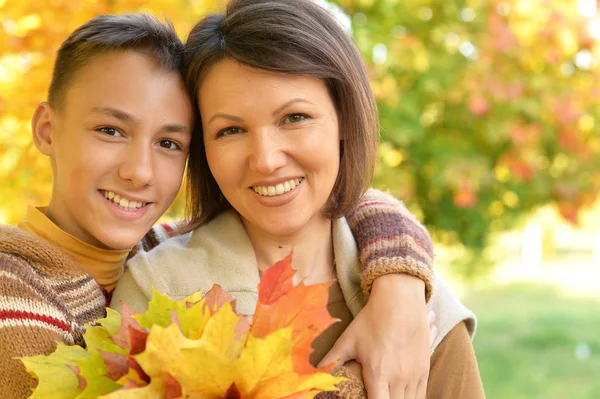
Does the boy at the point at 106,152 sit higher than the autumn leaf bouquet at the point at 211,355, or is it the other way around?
the boy at the point at 106,152

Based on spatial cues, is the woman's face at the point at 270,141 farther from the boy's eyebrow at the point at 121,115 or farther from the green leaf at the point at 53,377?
the green leaf at the point at 53,377

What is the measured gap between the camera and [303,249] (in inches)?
74.5

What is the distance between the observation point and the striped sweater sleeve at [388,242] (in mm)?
Answer: 1757

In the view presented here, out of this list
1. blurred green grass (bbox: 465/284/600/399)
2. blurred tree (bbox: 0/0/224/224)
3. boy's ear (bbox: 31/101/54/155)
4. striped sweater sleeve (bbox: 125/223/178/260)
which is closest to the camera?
boy's ear (bbox: 31/101/54/155)

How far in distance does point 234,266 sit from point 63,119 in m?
0.57

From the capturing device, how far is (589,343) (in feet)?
20.6

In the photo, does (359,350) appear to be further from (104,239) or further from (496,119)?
(496,119)

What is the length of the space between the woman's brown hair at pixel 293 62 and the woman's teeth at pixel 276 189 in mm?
234

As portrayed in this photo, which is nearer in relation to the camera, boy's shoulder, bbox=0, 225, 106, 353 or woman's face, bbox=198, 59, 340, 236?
boy's shoulder, bbox=0, 225, 106, 353

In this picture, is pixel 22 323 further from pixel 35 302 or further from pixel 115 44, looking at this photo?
pixel 115 44

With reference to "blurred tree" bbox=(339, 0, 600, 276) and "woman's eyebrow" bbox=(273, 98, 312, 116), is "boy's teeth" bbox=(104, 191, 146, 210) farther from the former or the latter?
"blurred tree" bbox=(339, 0, 600, 276)

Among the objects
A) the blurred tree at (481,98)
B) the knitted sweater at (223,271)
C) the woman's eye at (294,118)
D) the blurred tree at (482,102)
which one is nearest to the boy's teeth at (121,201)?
the knitted sweater at (223,271)

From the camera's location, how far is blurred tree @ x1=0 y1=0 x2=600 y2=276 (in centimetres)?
414

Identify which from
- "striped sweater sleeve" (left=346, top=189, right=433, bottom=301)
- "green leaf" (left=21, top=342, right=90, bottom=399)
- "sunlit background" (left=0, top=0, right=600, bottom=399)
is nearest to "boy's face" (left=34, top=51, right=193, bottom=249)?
"striped sweater sleeve" (left=346, top=189, right=433, bottom=301)
